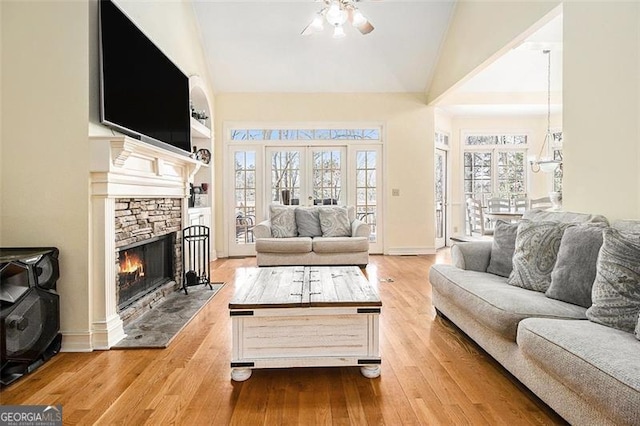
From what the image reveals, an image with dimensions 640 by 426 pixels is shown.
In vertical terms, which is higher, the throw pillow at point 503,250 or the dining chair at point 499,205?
the dining chair at point 499,205

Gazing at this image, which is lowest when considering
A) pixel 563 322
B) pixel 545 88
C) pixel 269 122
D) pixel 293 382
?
pixel 293 382

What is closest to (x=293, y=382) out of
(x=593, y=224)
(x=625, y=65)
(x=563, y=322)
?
(x=563, y=322)

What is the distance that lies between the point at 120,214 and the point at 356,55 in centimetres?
443

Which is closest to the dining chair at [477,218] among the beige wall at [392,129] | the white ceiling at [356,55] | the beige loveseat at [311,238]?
the beige wall at [392,129]

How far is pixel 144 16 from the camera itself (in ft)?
12.1

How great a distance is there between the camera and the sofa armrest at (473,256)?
10.2 feet

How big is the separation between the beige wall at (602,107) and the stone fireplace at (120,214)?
3164 millimetres

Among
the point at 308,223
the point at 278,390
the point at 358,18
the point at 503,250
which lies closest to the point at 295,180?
the point at 308,223

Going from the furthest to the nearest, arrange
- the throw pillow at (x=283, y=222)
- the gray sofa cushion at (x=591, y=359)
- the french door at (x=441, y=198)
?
the french door at (x=441, y=198) < the throw pillow at (x=283, y=222) < the gray sofa cushion at (x=591, y=359)

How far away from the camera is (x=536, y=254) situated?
2475 millimetres

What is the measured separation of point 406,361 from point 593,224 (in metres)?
1.35

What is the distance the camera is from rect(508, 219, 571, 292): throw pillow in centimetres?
241

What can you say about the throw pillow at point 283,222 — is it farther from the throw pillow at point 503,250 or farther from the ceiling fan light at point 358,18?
the throw pillow at point 503,250

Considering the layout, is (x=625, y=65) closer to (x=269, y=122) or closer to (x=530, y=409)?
(x=530, y=409)
